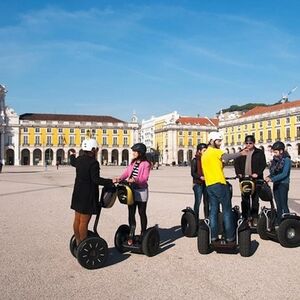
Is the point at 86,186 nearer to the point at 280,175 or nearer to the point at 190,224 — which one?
the point at 190,224

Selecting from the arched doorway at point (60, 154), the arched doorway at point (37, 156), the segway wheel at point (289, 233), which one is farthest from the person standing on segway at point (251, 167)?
the arched doorway at point (60, 154)

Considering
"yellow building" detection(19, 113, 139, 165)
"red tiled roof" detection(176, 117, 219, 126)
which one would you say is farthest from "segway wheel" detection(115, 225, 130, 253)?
"red tiled roof" detection(176, 117, 219, 126)

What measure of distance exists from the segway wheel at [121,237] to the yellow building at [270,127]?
3039 inches

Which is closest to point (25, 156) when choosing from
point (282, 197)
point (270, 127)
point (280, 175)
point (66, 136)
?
point (66, 136)

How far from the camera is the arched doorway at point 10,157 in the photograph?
329 feet

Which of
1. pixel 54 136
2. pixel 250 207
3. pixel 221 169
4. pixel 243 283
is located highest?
pixel 54 136

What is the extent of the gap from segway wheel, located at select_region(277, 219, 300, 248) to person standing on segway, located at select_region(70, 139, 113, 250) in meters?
2.92

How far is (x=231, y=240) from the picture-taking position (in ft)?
20.2

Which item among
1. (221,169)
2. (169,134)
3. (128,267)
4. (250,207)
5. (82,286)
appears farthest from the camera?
(169,134)

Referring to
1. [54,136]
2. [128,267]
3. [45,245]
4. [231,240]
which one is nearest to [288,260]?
[231,240]

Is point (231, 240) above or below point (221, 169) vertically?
below

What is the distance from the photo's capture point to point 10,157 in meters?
101

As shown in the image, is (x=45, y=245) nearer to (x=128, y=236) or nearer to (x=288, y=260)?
(x=128, y=236)

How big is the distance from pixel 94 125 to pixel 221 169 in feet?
338
